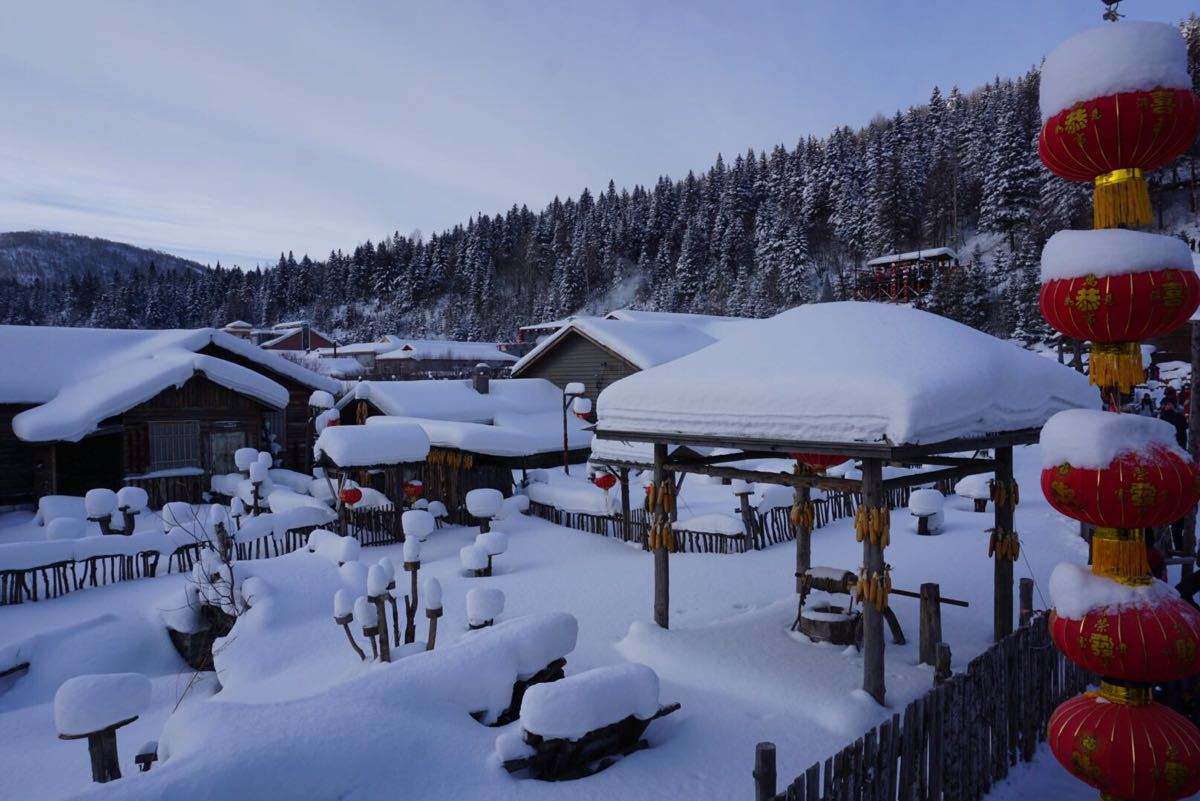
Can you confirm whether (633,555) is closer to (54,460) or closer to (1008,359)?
(1008,359)

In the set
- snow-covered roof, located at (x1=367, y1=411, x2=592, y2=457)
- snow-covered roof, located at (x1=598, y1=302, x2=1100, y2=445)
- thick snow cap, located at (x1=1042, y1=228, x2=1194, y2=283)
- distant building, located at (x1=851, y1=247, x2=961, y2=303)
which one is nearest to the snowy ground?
snow-covered roof, located at (x1=598, y1=302, x2=1100, y2=445)

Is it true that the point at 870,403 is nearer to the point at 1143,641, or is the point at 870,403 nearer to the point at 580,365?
the point at 1143,641

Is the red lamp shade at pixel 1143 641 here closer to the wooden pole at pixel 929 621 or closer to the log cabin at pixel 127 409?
the wooden pole at pixel 929 621

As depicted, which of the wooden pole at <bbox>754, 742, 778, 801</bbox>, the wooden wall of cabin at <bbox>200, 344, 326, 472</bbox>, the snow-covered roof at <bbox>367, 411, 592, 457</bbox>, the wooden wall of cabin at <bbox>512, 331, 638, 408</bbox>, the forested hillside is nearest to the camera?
the wooden pole at <bbox>754, 742, 778, 801</bbox>

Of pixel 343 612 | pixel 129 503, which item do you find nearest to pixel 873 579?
pixel 343 612

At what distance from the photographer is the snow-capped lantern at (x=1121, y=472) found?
12.4 feet

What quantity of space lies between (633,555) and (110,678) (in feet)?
36.0

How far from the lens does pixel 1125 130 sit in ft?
13.0

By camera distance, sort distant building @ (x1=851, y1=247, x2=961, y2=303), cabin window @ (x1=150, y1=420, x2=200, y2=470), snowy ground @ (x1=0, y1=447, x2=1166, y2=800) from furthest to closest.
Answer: distant building @ (x1=851, y1=247, x2=961, y2=303)
cabin window @ (x1=150, y1=420, x2=200, y2=470)
snowy ground @ (x1=0, y1=447, x2=1166, y2=800)

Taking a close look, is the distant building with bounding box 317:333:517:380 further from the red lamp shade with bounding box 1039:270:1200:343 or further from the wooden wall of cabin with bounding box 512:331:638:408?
the red lamp shade with bounding box 1039:270:1200:343

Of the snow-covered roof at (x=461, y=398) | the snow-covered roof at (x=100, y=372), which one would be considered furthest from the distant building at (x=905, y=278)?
the snow-covered roof at (x=100, y=372)

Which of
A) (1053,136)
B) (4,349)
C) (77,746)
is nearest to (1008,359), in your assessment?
(1053,136)

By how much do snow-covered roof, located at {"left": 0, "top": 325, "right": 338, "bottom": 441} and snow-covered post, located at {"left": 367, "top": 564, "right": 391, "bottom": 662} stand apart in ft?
52.1

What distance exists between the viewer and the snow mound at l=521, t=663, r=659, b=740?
5.46m
